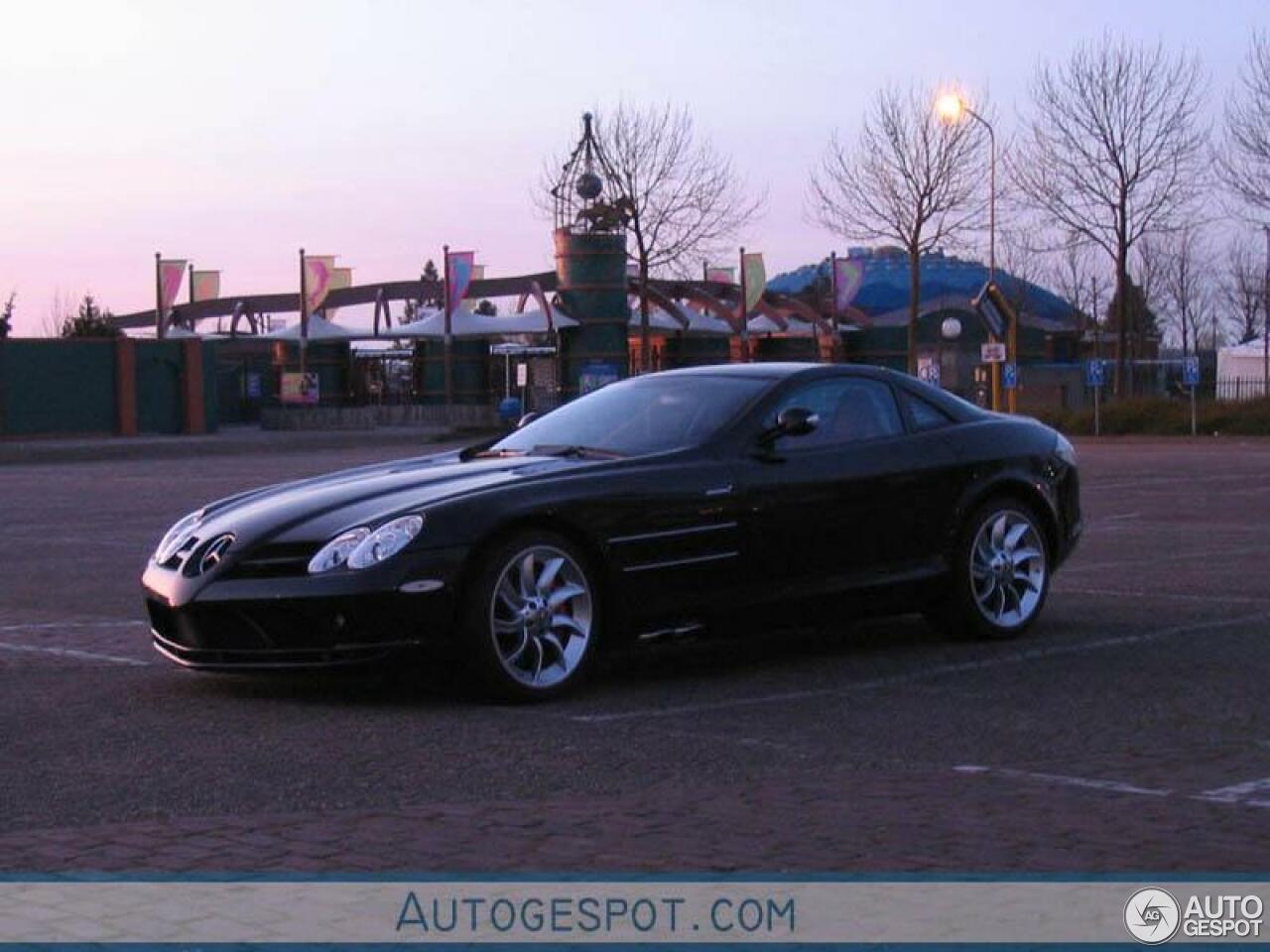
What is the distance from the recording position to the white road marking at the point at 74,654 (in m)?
9.64

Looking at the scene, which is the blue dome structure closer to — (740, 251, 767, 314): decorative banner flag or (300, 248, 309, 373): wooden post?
(740, 251, 767, 314): decorative banner flag

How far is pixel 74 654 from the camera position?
32.6 ft

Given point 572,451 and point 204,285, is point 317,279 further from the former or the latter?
point 572,451

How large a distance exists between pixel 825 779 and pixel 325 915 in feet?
7.16

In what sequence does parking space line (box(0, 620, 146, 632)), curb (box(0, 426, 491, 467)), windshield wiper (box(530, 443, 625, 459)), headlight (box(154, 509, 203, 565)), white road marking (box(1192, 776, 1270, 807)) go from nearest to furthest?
white road marking (box(1192, 776, 1270, 807))
headlight (box(154, 509, 203, 565))
windshield wiper (box(530, 443, 625, 459))
parking space line (box(0, 620, 146, 632))
curb (box(0, 426, 491, 467))

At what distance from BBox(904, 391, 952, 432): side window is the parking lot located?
1099 mm

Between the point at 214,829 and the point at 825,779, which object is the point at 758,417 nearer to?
the point at 825,779

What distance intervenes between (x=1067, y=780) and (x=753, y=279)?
5520 centimetres

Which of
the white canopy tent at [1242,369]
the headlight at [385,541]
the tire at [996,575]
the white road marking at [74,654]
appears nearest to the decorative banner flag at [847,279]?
the white canopy tent at [1242,369]

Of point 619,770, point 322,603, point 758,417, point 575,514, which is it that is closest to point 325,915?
point 619,770

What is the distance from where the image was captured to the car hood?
822 centimetres

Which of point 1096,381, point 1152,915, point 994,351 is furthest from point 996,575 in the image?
point 1096,381

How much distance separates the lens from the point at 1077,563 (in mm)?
14055

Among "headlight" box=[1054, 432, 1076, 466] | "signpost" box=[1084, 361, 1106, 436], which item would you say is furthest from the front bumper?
"signpost" box=[1084, 361, 1106, 436]
